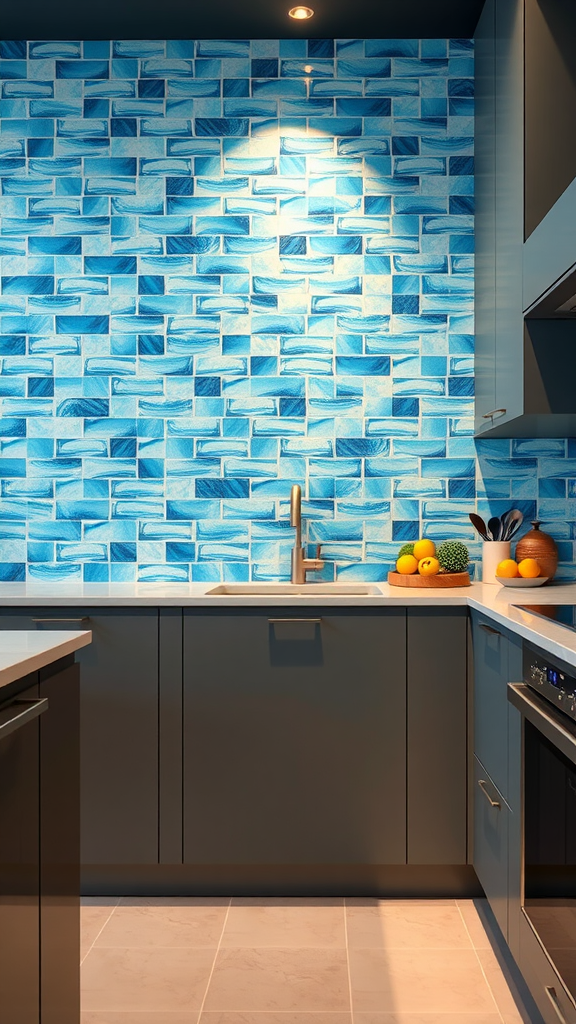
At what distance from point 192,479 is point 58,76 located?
160 centimetres

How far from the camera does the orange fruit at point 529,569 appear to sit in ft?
8.61

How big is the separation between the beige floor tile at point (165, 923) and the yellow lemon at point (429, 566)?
1.22 meters

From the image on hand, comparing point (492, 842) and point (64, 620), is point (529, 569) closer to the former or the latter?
point (492, 842)

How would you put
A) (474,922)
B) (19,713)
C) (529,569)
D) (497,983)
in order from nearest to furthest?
(19,713), (497,983), (474,922), (529,569)

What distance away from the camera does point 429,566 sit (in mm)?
2693

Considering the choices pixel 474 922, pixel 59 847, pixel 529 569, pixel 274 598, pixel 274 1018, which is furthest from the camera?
pixel 529 569

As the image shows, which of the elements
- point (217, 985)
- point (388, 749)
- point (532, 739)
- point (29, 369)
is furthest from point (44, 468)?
point (532, 739)

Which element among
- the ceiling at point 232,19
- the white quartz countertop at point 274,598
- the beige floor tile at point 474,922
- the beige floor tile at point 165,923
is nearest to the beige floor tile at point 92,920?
the beige floor tile at point 165,923

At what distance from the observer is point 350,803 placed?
7.95 ft

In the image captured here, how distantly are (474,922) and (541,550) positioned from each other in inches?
47.8

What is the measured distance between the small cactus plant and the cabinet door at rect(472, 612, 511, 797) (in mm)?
364

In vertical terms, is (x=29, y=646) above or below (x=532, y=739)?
above

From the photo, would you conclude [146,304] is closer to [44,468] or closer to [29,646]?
[44,468]

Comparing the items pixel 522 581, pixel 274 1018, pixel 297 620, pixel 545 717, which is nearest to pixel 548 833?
pixel 545 717
